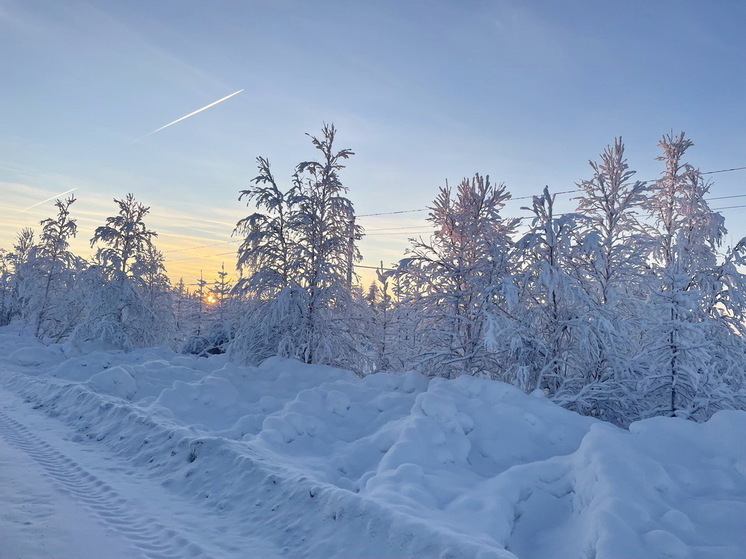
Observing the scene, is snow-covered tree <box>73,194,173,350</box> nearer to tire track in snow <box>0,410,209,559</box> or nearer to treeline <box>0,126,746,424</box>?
treeline <box>0,126,746,424</box>

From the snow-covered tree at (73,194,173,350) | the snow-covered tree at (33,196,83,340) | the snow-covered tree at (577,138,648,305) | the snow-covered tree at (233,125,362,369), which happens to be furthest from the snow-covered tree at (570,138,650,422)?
the snow-covered tree at (33,196,83,340)

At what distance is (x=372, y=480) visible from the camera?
5.50m

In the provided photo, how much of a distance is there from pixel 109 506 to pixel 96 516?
308 mm

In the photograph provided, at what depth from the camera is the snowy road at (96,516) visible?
3.90m

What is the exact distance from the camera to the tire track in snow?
4.03 m

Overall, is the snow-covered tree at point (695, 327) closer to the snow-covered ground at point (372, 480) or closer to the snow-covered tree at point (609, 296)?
the snow-covered tree at point (609, 296)

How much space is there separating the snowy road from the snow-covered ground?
0.02 m

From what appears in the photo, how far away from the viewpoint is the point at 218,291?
3969 cm

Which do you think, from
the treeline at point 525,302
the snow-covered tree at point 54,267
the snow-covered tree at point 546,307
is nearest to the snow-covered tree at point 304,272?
the treeline at point 525,302

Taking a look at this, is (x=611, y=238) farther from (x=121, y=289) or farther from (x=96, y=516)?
(x=121, y=289)

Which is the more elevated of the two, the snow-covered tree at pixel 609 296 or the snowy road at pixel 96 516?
the snow-covered tree at pixel 609 296

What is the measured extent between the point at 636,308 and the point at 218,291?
34.6m

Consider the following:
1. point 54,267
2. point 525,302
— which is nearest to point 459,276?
point 525,302

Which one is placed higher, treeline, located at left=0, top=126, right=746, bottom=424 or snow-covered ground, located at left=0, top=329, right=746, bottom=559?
treeline, located at left=0, top=126, right=746, bottom=424
